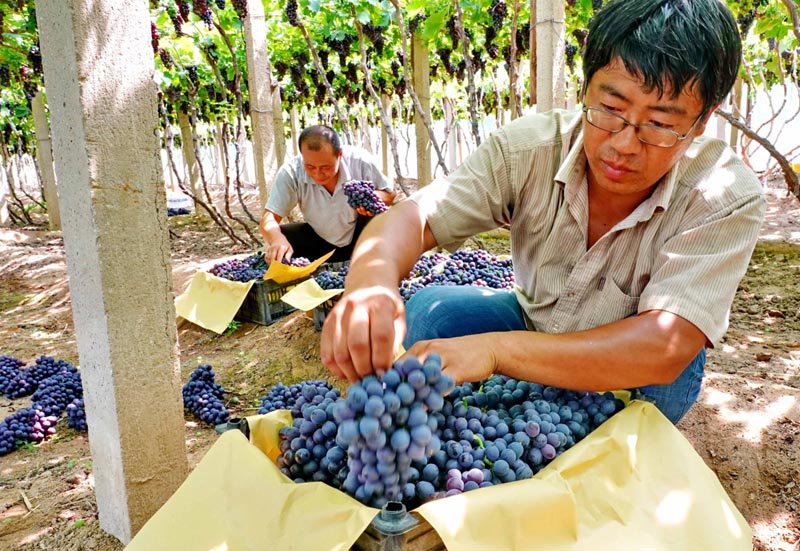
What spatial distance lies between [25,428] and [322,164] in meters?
2.69

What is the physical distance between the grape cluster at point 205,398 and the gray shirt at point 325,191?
5.97 ft

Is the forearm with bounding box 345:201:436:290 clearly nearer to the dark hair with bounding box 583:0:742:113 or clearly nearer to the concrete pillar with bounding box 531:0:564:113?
the dark hair with bounding box 583:0:742:113

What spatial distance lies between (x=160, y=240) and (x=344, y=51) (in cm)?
579

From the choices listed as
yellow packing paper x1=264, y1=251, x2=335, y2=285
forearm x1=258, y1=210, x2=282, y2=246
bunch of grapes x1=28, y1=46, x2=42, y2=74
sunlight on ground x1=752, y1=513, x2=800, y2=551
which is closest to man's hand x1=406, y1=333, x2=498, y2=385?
sunlight on ground x1=752, y1=513, x2=800, y2=551

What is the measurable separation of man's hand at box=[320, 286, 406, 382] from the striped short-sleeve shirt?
0.55m

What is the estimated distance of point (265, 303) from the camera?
4535 millimetres

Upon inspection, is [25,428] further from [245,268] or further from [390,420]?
[390,420]

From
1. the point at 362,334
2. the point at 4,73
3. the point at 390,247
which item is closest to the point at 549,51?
the point at 390,247

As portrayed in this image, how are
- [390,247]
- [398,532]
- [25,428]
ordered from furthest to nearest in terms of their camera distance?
1. [25,428]
2. [390,247]
3. [398,532]

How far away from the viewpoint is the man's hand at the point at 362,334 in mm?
1119

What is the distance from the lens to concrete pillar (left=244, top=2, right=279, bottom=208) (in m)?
5.42

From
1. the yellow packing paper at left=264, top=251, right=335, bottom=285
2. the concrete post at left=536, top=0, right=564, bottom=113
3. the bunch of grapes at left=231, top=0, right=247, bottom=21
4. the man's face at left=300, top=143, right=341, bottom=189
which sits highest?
the bunch of grapes at left=231, top=0, right=247, bottom=21

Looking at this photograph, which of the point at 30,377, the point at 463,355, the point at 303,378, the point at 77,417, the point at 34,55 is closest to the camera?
the point at 463,355

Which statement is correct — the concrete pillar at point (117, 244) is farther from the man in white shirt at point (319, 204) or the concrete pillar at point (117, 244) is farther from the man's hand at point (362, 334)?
the man in white shirt at point (319, 204)
